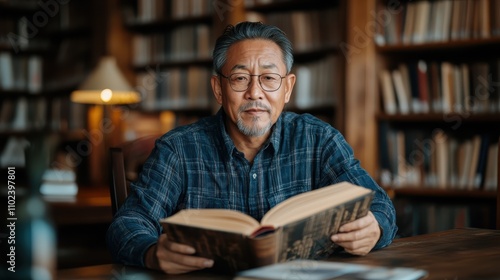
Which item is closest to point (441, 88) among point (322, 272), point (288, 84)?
point (288, 84)

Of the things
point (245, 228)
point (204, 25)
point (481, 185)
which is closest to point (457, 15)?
point (481, 185)

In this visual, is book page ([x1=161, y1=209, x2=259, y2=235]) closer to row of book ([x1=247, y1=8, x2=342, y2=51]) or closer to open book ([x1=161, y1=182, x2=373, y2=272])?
open book ([x1=161, y1=182, x2=373, y2=272])

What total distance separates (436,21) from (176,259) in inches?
97.5

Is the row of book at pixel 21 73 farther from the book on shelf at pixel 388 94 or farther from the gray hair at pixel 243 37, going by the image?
the gray hair at pixel 243 37

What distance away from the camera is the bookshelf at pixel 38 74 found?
16.9 ft

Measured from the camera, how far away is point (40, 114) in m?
5.31

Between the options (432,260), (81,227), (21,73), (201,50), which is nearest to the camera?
(432,260)

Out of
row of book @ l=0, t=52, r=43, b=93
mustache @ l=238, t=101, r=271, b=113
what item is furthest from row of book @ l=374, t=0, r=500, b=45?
row of book @ l=0, t=52, r=43, b=93

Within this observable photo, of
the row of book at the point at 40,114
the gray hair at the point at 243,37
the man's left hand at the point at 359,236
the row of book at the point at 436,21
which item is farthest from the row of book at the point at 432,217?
the row of book at the point at 40,114

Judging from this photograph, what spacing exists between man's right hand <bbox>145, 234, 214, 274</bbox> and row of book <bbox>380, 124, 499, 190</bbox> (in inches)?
89.8

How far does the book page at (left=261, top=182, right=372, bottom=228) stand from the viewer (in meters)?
1.13

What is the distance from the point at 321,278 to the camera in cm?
103

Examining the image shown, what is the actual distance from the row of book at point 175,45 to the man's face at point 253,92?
8.76ft

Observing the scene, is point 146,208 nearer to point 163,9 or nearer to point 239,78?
point 239,78
